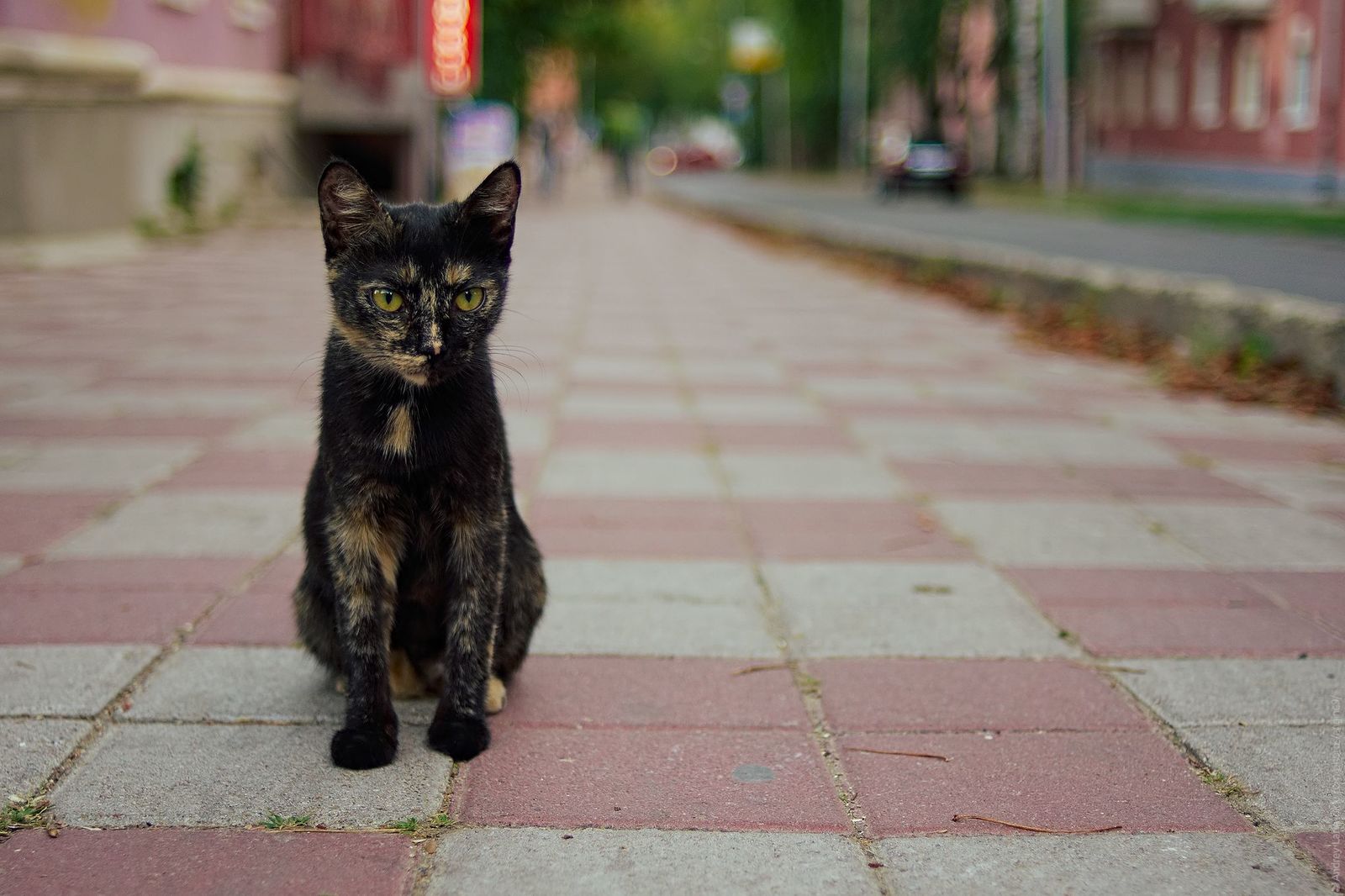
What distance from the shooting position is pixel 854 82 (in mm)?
52469

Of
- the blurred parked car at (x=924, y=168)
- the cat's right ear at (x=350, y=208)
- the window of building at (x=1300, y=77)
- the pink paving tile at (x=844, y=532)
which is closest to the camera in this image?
the cat's right ear at (x=350, y=208)

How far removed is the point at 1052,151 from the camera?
98.4 ft

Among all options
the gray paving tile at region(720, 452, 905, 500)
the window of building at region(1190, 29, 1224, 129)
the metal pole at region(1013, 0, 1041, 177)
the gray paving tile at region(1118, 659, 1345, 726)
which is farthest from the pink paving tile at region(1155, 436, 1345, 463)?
the window of building at region(1190, 29, 1224, 129)

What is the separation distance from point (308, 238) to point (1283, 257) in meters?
11.6

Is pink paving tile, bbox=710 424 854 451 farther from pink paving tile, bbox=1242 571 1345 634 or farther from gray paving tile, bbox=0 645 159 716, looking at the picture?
gray paving tile, bbox=0 645 159 716

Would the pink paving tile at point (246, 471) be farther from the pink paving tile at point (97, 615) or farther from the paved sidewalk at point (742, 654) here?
the pink paving tile at point (97, 615)

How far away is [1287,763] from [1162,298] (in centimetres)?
662

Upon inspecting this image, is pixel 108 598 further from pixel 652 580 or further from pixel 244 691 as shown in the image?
pixel 652 580

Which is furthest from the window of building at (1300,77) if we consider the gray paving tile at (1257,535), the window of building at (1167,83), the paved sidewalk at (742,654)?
the gray paving tile at (1257,535)

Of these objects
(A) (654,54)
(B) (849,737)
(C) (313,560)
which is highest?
(A) (654,54)

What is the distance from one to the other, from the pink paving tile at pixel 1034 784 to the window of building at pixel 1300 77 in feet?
99.8

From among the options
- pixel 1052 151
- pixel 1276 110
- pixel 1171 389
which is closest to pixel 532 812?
pixel 1171 389

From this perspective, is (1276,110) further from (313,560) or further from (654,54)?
(654,54)

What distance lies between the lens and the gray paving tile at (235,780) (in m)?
2.53
